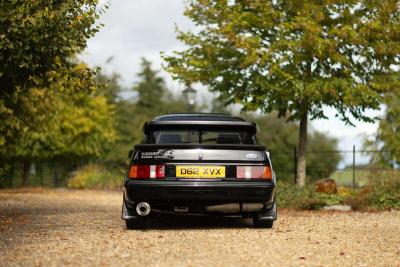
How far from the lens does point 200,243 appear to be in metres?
8.22

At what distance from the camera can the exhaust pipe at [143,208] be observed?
31.3 feet

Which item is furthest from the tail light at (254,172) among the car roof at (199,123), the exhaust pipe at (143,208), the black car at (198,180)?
the exhaust pipe at (143,208)

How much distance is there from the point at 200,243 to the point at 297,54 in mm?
11149

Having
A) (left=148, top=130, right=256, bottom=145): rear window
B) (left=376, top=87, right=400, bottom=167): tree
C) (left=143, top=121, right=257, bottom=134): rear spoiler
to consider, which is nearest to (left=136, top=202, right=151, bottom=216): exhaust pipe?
(left=148, top=130, right=256, bottom=145): rear window

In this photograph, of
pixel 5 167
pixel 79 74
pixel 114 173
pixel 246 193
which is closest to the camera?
pixel 246 193

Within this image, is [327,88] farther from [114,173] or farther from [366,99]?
[114,173]

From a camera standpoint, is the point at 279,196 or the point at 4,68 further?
the point at 279,196

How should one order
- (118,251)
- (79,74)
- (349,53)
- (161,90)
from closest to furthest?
(118,251) < (79,74) < (349,53) < (161,90)

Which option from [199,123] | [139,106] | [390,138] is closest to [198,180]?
[199,123]

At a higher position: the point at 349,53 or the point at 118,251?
the point at 349,53

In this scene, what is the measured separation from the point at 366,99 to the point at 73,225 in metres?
9.95

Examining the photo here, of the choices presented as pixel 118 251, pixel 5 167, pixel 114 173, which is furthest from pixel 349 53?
pixel 114 173

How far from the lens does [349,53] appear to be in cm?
1903

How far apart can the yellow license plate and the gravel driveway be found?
0.80 metres
